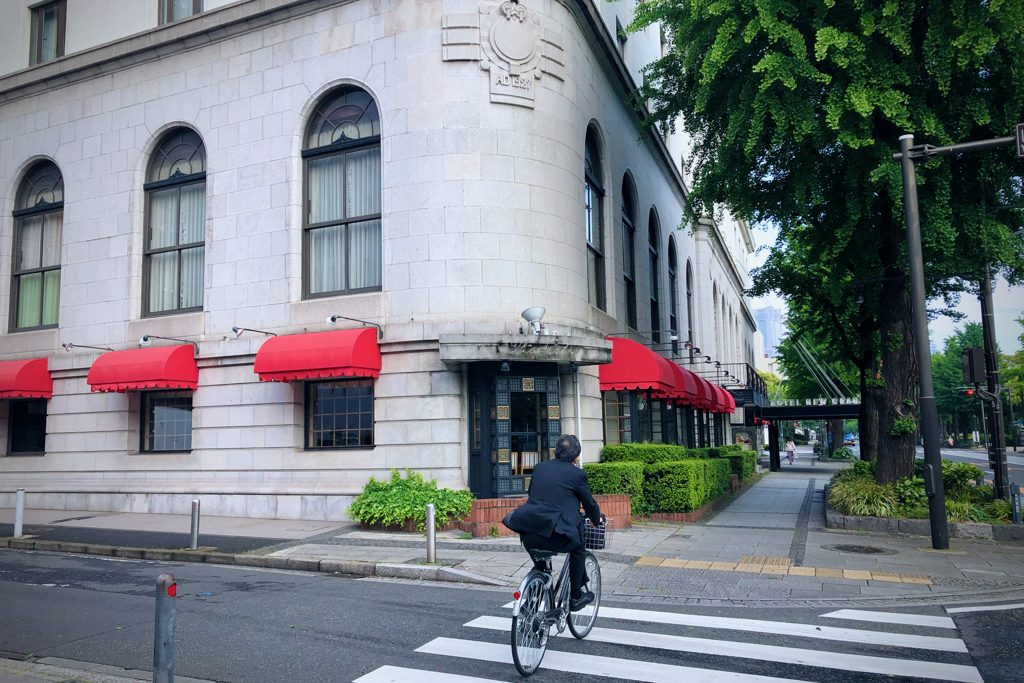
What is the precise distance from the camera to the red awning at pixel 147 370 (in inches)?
695

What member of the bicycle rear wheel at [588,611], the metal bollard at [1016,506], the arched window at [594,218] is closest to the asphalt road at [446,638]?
the bicycle rear wheel at [588,611]

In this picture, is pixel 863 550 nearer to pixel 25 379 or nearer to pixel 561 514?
pixel 561 514

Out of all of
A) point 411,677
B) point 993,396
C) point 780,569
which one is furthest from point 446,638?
point 993,396

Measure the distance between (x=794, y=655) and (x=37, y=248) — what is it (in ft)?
75.5

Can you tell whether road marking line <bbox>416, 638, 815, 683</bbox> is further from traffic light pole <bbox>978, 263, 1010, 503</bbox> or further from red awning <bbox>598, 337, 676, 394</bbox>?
red awning <bbox>598, 337, 676, 394</bbox>

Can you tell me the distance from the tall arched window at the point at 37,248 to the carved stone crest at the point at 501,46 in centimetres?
1286

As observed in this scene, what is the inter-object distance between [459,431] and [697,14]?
9.91 m

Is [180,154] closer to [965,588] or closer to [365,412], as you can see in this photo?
[365,412]

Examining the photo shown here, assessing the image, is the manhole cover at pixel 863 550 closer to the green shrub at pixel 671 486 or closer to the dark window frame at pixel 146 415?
the green shrub at pixel 671 486

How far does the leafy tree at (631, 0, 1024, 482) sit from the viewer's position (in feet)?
46.5

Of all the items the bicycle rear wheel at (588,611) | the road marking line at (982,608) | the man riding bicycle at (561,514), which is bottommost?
the road marking line at (982,608)

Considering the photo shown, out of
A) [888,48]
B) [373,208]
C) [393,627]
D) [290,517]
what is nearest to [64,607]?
[393,627]

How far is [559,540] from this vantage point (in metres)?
6.66

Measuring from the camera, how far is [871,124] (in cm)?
1476
